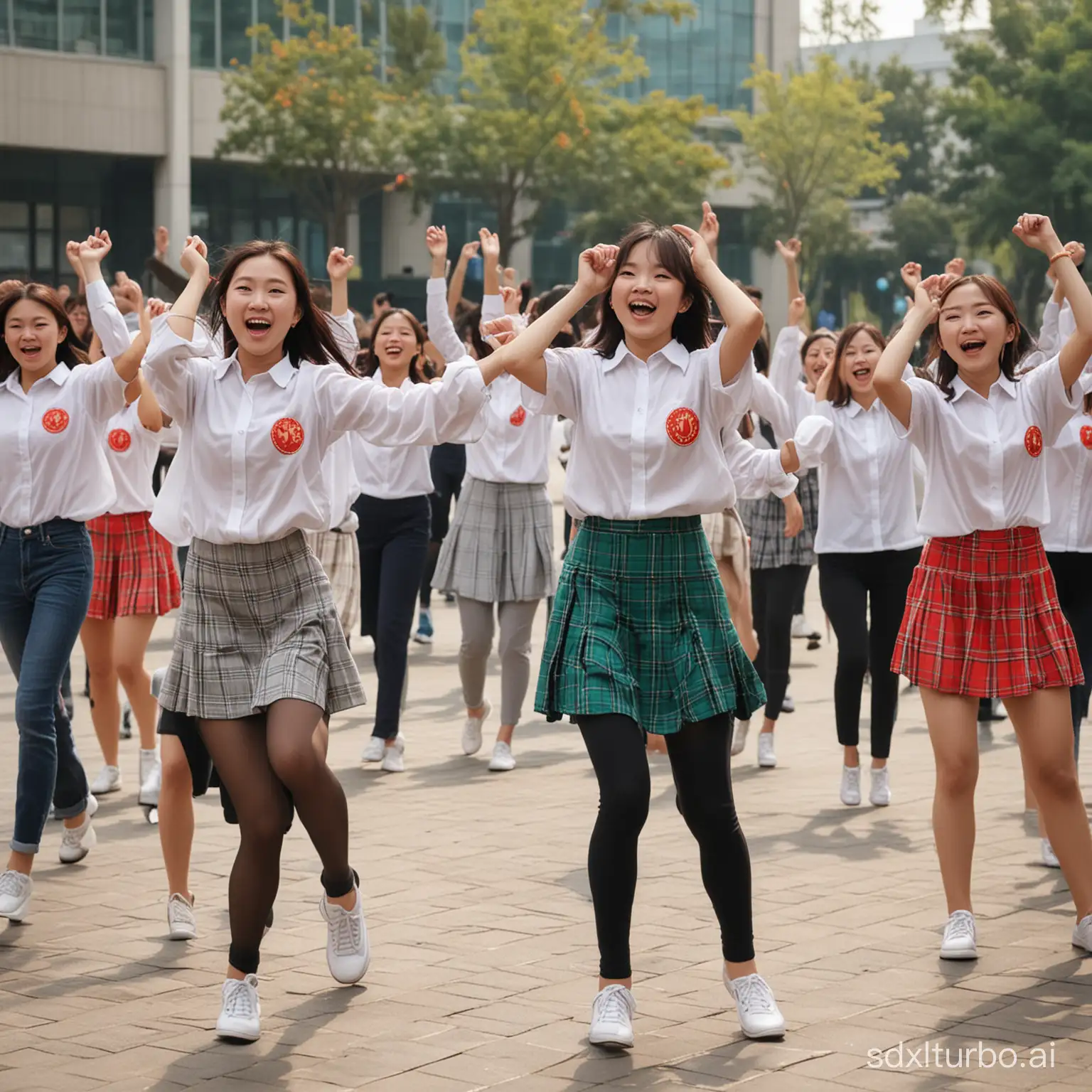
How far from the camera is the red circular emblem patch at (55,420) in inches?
273

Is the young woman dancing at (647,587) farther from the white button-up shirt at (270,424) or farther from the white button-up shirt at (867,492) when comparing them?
the white button-up shirt at (867,492)

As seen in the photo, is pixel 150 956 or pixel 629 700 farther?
pixel 150 956

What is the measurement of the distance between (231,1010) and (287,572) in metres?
1.23

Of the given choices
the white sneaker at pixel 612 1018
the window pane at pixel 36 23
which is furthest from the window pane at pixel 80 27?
the white sneaker at pixel 612 1018

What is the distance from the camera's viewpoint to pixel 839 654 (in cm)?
888

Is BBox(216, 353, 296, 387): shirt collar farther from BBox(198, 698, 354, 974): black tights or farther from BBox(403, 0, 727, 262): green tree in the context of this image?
BBox(403, 0, 727, 262): green tree

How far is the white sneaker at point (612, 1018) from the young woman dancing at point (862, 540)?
3.75m

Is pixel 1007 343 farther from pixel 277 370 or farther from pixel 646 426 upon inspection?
pixel 277 370

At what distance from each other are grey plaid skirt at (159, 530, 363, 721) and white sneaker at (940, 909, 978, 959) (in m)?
2.11

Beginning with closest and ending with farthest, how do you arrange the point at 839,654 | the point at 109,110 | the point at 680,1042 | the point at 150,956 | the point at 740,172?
1. the point at 680,1042
2. the point at 150,956
3. the point at 839,654
4. the point at 109,110
5. the point at 740,172

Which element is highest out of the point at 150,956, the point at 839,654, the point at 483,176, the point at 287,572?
the point at 483,176

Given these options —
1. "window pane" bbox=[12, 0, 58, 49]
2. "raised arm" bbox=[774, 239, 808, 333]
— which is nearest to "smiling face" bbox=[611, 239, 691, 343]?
"raised arm" bbox=[774, 239, 808, 333]

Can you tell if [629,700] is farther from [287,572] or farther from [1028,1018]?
[1028,1018]

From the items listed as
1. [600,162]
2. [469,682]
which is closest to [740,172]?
[600,162]
